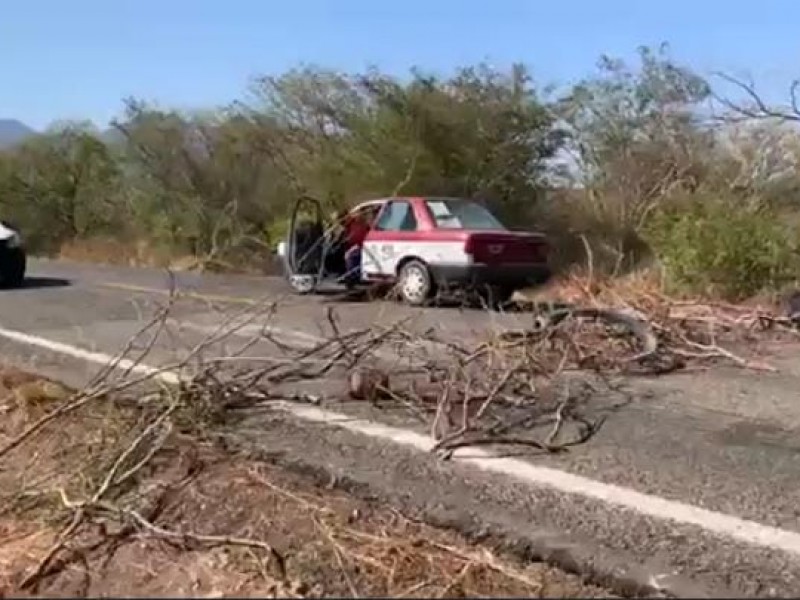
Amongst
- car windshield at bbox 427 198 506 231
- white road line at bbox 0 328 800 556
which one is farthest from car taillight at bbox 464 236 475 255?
white road line at bbox 0 328 800 556

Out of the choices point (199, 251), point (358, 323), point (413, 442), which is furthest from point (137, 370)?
point (199, 251)

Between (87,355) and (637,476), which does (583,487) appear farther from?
(87,355)

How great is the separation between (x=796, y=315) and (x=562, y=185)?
12.3 meters

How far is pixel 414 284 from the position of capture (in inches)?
680

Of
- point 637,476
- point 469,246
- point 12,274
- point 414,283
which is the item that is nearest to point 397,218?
point 414,283

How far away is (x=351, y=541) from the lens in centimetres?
560

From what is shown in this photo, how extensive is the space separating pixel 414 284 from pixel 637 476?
10455 mm

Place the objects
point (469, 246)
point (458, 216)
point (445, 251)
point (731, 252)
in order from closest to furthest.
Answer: point (731, 252) < point (469, 246) < point (445, 251) < point (458, 216)

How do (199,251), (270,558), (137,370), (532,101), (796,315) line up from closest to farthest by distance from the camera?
(270,558) → (137,370) → (796,315) → (532,101) → (199,251)

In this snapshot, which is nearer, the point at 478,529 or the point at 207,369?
the point at 478,529

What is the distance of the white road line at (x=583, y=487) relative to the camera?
583 centimetres

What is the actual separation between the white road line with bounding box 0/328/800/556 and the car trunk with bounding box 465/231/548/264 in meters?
8.17

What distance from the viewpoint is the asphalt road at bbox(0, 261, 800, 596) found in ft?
18.1

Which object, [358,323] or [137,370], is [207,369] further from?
[358,323]
